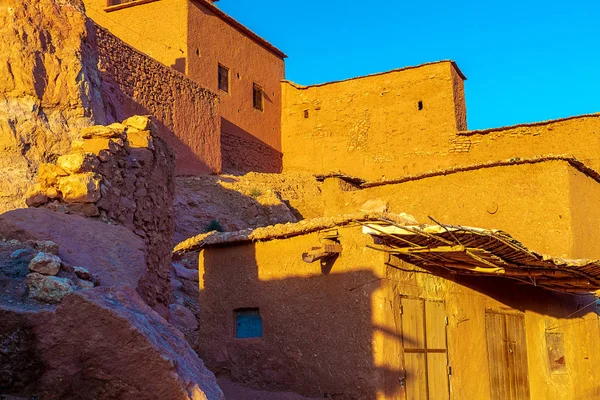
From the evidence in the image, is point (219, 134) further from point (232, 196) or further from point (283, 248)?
point (283, 248)

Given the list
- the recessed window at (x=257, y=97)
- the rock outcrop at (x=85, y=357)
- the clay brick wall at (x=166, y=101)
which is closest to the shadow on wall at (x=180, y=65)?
the clay brick wall at (x=166, y=101)

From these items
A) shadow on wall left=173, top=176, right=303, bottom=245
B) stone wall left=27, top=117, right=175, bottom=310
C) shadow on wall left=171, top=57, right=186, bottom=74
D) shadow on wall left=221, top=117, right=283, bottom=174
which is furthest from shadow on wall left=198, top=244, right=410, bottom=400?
shadow on wall left=221, top=117, right=283, bottom=174

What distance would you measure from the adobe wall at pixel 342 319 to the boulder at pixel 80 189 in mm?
2265

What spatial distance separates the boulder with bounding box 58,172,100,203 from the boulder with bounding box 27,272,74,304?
290 centimetres

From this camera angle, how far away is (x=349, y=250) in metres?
7.61

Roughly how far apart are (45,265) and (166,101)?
568 inches

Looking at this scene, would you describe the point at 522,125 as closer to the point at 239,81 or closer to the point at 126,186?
the point at 239,81

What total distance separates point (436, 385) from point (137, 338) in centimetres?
532

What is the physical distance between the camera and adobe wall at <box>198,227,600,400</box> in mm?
7363

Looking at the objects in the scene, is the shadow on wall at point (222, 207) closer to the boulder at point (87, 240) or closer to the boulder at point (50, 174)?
the boulder at point (50, 174)

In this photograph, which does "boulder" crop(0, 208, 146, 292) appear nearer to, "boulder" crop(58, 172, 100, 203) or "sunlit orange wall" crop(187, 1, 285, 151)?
"boulder" crop(58, 172, 100, 203)

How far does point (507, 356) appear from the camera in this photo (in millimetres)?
9328

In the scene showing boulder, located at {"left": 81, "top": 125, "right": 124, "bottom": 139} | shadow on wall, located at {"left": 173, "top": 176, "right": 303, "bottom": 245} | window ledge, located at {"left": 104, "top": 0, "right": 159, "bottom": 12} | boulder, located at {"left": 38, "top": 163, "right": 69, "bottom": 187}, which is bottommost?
boulder, located at {"left": 38, "top": 163, "right": 69, "bottom": 187}

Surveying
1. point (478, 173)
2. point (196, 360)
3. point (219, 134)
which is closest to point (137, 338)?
point (196, 360)
